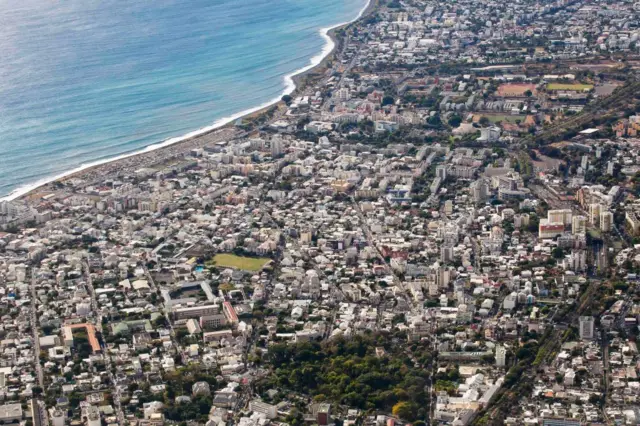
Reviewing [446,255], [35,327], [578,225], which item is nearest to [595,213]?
[578,225]

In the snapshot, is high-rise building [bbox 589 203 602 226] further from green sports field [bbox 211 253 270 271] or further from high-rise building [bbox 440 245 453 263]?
green sports field [bbox 211 253 270 271]

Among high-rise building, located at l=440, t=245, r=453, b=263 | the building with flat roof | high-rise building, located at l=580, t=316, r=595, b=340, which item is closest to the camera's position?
the building with flat roof

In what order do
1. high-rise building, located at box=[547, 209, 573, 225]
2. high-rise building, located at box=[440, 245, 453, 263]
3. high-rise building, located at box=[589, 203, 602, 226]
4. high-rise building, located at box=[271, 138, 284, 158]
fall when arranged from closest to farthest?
high-rise building, located at box=[440, 245, 453, 263]
high-rise building, located at box=[547, 209, 573, 225]
high-rise building, located at box=[589, 203, 602, 226]
high-rise building, located at box=[271, 138, 284, 158]

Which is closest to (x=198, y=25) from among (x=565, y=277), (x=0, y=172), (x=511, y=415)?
(x=0, y=172)

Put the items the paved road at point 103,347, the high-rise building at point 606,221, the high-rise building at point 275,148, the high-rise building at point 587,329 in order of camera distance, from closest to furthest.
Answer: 1. the paved road at point 103,347
2. the high-rise building at point 587,329
3. the high-rise building at point 606,221
4. the high-rise building at point 275,148

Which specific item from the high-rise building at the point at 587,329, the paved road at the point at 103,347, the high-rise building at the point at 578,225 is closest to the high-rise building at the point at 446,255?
the high-rise building at the point at 578,225

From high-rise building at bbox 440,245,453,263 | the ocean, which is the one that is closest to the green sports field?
high-rise building at bbox 440,245,453,263

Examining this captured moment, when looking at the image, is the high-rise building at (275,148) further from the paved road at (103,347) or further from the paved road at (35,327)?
the paved road at (35,327)
